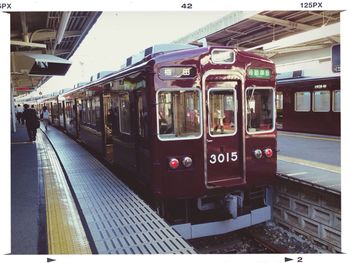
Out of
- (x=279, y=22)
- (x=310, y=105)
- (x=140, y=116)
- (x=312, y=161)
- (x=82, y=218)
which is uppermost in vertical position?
(x=279, y=22)

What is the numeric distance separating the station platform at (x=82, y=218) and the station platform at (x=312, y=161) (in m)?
2.52

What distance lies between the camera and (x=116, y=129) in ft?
19.9

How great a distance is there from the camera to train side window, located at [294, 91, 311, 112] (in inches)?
440

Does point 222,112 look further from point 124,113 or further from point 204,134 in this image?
point 124,113

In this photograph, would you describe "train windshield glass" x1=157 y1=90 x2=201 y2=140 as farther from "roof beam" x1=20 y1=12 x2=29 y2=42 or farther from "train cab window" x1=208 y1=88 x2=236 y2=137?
"roof beam" x1=20 y1=12 x2=29 y2=42

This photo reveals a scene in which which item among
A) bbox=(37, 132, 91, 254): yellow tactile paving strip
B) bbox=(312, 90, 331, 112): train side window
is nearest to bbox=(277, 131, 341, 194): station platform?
bbox=(312, 90, 331, 112): train side window

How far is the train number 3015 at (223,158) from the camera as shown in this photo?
4.36m

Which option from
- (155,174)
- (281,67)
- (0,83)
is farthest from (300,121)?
(0,83)

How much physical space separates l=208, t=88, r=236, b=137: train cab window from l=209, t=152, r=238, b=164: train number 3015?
27 cm

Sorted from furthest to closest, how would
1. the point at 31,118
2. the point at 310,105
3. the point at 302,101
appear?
the point at 302,101 < the point at 310,105 < the point at 31,118

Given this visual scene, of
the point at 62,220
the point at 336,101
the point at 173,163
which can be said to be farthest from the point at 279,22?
the point at 62,220

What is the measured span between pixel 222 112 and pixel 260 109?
0.64m

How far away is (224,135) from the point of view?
4422mm

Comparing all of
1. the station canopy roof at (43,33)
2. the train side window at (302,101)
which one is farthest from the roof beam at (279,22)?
the station canopy roof at (43,33)
